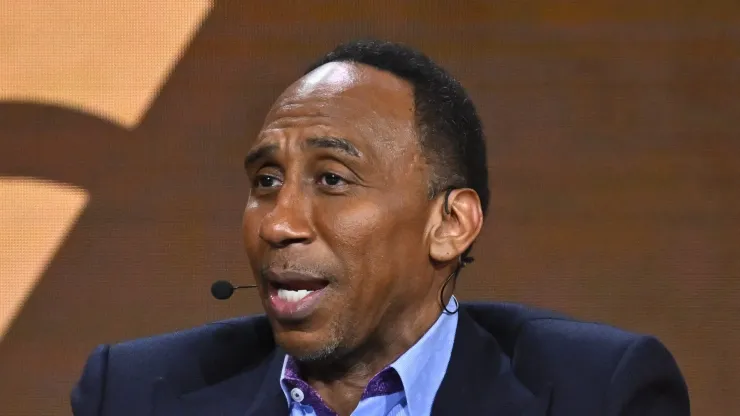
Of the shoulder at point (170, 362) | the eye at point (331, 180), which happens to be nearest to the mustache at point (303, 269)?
the eye at point (331, 180)

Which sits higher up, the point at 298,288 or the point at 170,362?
the point at 298,288

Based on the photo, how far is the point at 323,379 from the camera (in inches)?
61.7

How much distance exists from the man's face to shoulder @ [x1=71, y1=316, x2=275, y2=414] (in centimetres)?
27

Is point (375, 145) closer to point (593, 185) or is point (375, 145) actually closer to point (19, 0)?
point (593, 185)

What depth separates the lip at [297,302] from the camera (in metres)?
1.41

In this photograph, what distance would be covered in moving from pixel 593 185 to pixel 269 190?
930 millimetres

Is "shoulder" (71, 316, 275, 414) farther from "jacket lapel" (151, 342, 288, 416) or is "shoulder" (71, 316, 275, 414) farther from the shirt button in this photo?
the shirt button

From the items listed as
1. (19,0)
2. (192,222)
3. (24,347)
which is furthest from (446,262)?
(19,0)

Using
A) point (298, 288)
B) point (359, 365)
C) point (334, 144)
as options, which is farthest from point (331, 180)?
point (359, 365)

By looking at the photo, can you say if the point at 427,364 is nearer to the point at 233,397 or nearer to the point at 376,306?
the point at 376,306

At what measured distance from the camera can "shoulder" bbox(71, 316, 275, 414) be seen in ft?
5.41

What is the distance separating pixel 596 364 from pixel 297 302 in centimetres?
45

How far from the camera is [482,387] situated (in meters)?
1.53

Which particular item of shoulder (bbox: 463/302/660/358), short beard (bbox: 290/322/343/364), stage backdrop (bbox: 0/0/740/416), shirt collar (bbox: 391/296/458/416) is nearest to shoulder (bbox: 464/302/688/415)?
shoulder (bbox: 463/302/660/358)
